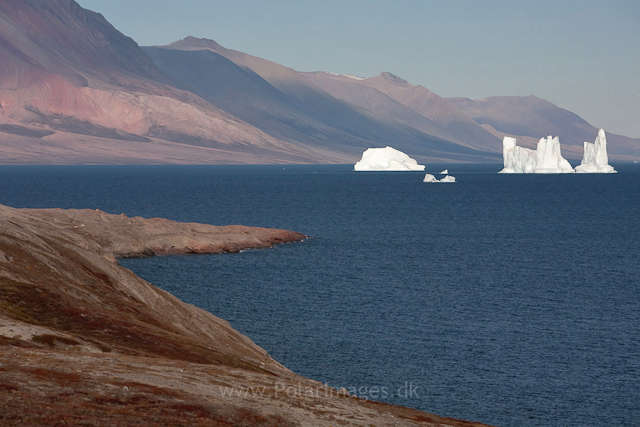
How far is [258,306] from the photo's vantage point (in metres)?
58.2

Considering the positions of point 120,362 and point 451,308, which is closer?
point 120,362

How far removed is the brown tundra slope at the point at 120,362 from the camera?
20969mm

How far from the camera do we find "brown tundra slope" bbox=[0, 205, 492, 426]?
21.0 metres

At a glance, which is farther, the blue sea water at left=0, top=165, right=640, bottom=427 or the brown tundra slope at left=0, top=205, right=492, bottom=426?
the blue sea water at left=0, top=165, right=640, bottom=427

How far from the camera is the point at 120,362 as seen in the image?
2609cm

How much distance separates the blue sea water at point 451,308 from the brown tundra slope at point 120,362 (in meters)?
7.54

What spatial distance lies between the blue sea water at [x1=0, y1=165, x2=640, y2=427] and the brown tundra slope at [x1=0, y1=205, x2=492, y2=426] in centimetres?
754

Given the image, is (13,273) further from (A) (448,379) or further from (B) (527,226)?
(B) (527,226)

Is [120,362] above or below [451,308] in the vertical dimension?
above

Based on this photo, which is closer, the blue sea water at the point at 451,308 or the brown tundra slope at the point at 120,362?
the brown tundra slope at the point at 120,362

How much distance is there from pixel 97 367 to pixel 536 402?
23590 mm

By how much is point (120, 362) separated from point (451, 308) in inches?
1426

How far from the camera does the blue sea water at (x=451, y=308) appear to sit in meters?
39.2

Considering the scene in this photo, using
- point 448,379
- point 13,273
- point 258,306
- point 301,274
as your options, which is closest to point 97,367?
point 13,273
